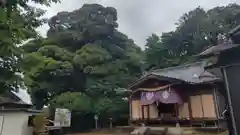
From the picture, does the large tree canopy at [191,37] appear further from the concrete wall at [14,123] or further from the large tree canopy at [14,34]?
the large tree canopy at [14,34]

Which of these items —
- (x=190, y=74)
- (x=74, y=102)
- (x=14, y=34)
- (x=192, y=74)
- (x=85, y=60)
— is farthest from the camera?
(x=85, y=60)

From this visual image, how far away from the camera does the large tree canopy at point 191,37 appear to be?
89.5ft

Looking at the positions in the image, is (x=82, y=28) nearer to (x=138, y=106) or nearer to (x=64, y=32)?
(x=64, y=32)

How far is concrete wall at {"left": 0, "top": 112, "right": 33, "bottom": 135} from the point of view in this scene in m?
10.2

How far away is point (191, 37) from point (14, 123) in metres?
24.3

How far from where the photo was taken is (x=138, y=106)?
1852cm

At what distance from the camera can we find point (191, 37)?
1168 inches

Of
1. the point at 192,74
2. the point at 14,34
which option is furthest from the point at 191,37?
the point at 14,34

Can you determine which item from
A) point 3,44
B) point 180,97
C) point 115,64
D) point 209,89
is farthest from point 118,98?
point 3,44

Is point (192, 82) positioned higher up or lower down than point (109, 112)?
higher up

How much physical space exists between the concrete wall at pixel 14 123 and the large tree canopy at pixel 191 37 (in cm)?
1827

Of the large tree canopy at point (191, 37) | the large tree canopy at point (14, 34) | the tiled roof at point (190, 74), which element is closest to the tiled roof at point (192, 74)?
the tiled roof at point (190, 74)

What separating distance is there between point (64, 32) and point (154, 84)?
A: 10404mm

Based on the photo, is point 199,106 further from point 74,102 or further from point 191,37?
point 191,37
